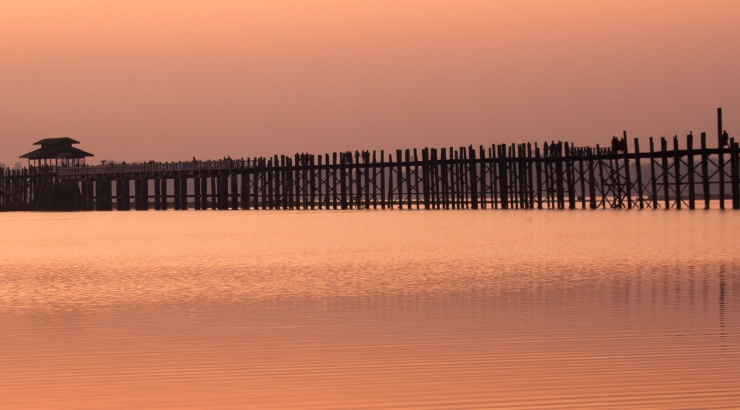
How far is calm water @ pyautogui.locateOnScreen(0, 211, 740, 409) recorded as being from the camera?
690 centimetres

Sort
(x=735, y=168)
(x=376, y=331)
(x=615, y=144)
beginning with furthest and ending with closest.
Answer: (x=615, y=144) < (x=735, y=168) < (x=376, y=331)

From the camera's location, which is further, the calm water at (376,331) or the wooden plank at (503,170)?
the wooden plank at (503,170)

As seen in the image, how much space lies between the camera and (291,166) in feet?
200

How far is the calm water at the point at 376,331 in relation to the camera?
6.90 m

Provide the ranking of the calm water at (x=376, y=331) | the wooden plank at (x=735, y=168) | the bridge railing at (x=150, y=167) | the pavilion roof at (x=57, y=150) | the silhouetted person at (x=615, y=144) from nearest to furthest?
the calm water at (x=376, y=331), the wooden plank at (x=735, y=168), the silhouetted person at (x=615, y=144), the bridge railing at (x=150, y=167), the pavilion roof at (x=57, y=150)

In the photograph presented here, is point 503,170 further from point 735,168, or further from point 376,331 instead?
point 376,331

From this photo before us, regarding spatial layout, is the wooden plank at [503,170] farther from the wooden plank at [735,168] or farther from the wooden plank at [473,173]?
the wooden plank at [735,168]

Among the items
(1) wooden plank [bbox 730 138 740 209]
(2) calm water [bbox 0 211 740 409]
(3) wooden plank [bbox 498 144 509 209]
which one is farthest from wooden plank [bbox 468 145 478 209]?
(2) calm water [bbox 0 211 740 409]

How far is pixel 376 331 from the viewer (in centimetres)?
981

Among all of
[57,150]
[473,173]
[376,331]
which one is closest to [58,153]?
[57,150]

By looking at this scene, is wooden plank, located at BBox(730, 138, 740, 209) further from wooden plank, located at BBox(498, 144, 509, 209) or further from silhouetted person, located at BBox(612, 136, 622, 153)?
wooden plank, located at BBox(498, 144, 509, 209)

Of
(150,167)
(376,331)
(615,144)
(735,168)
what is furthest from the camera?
(150,167)

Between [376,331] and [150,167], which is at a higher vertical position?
[150,167]

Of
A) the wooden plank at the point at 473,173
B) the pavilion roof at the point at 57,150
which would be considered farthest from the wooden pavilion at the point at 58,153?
the wooden plank at the point at 473,173
